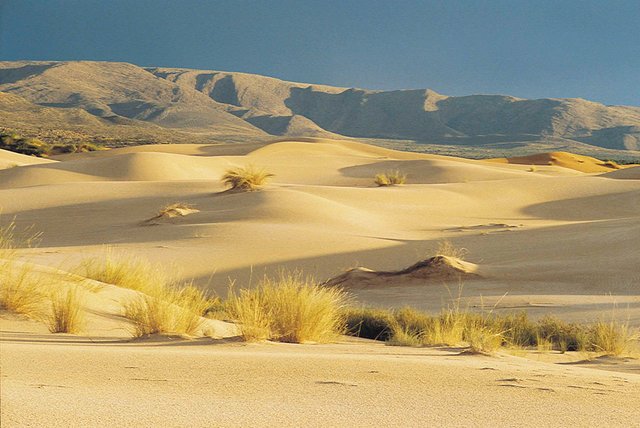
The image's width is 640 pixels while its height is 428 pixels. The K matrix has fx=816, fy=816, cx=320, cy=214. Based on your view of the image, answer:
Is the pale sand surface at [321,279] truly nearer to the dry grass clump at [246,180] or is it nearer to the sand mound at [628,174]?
the dry grass clump at [246,180]

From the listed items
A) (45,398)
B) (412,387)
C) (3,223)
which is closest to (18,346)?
(45,398)

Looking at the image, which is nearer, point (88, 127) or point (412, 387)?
point (412, 387)

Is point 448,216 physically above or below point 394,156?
below

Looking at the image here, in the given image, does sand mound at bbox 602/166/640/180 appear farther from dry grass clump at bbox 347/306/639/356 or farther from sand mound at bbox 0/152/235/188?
dry grass clump at bbox 347/306/639/356

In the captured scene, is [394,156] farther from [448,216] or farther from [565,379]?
[565,379]

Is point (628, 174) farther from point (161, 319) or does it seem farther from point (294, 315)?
point (161, 319)

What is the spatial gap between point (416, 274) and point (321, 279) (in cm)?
198

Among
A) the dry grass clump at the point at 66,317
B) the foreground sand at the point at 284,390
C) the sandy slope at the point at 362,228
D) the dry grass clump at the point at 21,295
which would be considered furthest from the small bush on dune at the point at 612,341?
the dry grass clump at the point at 21,295

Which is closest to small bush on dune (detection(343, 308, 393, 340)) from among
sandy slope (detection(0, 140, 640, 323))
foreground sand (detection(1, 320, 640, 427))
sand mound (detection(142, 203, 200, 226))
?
sandy slope (detection(0, 140, 640, 323))

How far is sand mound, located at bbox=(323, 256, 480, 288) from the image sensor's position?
14.4 metres

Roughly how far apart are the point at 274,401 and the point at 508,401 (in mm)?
1389

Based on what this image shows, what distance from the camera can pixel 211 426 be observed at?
148 inches

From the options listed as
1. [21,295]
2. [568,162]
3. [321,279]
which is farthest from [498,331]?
[568,162]

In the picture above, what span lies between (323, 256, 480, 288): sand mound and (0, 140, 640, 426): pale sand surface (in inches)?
11.5
